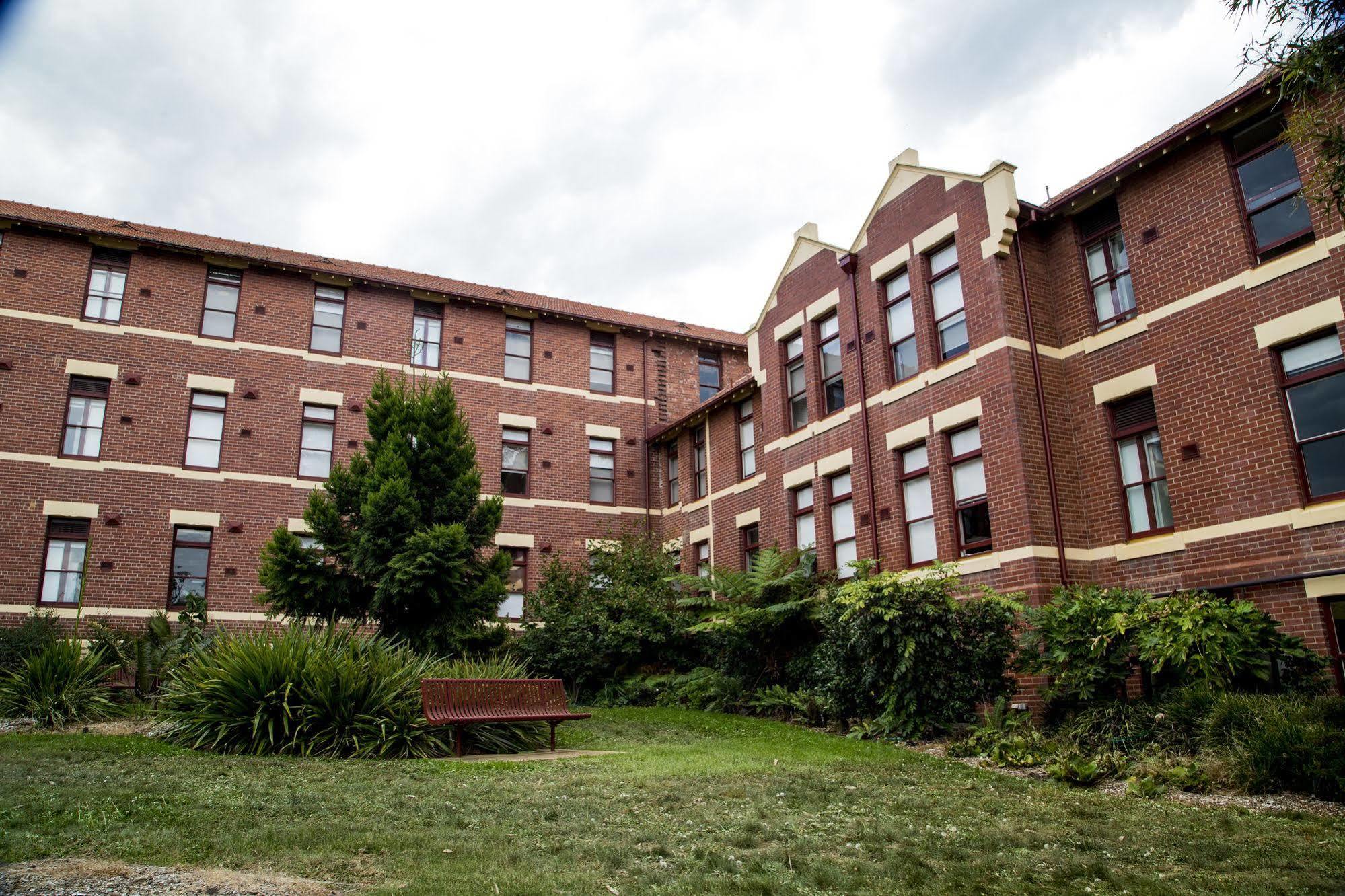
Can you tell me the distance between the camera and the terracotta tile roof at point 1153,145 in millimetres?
12477

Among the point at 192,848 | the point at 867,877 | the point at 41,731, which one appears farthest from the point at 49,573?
the point at 867,877

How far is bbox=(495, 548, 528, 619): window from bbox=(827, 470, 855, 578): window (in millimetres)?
8971

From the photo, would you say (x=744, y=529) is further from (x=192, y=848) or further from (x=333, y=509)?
(x=192, y=848)

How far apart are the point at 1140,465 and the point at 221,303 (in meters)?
20.3

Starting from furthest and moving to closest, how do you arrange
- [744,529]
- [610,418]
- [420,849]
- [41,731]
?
[610,418], [744,529], [41,731], [420,849]

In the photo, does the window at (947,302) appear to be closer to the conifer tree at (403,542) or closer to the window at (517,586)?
the conifer tree at (403,542)

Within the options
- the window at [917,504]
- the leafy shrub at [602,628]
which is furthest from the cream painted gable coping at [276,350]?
the window at [917,504]

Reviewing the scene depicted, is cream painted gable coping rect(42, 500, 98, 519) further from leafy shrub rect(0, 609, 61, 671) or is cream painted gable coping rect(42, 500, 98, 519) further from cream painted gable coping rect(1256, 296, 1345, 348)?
cream painted gable coping rect(1256, 296, 1345, 348)

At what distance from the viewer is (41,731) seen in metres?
12.9

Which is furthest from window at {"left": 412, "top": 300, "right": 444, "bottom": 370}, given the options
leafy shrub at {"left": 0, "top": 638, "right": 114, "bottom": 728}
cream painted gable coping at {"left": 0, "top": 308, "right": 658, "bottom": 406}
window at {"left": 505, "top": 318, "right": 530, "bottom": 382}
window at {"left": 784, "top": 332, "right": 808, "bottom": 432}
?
leafy shrub at {"left": 0, "top": 638, "right": 114, "bottom": 728}

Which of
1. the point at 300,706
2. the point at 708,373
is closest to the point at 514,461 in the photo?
the point at 708,373

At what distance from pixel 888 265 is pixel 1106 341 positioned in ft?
14.7

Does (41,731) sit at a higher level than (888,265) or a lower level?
→ lower

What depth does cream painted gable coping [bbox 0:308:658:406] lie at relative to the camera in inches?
840
